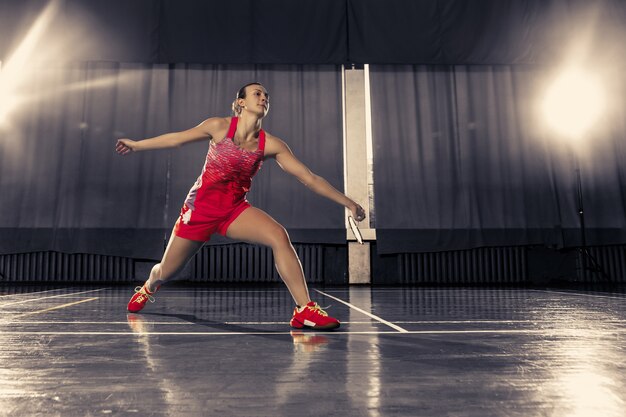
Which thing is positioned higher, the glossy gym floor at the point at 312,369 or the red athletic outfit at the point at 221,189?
the red athletic outfit at the point at 221,189

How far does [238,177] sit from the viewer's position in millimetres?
1868

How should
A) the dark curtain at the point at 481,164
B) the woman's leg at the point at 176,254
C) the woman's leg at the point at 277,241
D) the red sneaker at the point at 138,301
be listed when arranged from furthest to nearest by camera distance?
the dark curtain at the point at 481,164
the red sneaker at the point at 138,301
the woman's leg at the point at 176,254
the woman's leg at the point at 277,241

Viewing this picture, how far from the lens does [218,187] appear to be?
1.87 metres

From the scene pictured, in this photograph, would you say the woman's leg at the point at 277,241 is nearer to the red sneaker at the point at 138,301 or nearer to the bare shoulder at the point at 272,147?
the bare shoulder at the point at 272,147

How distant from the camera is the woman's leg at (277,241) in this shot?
1.70 metres

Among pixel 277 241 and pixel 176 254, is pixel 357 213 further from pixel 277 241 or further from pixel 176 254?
pixel 176 254

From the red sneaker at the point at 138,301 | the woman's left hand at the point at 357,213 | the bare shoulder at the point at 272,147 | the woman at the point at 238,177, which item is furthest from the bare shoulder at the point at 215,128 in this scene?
the red sneaker at the point at 138,301

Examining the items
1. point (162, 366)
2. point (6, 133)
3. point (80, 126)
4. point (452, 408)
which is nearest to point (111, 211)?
point (80, 126)

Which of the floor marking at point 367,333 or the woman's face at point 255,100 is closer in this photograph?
the floor marking at point 367,333

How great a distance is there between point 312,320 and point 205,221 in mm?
585

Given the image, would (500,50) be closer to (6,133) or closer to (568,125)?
(568,125)

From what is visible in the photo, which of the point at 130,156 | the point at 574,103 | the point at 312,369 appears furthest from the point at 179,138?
the point at 574,103

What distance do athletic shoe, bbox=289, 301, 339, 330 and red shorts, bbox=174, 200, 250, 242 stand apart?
0.47 meters

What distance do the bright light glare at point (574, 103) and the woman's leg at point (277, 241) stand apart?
568cm
